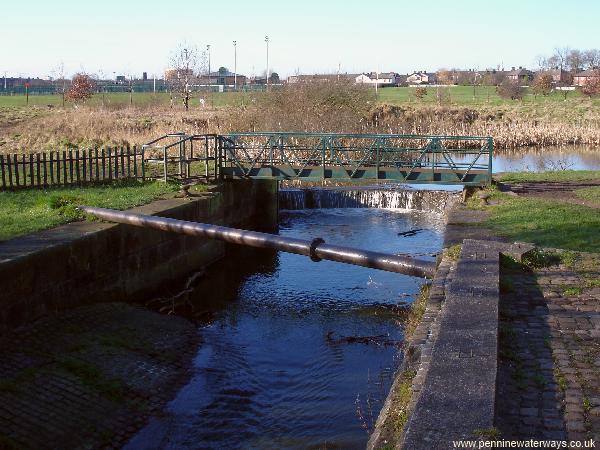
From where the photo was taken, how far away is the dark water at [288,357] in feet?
26.5

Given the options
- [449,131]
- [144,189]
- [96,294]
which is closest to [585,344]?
[96,294]

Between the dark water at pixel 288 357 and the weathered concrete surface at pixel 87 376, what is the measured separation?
0.33 m

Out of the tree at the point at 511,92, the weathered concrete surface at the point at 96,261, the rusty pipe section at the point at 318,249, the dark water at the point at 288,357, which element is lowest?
the dark water at the point at 288,357

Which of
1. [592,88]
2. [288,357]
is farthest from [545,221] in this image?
[592,88]

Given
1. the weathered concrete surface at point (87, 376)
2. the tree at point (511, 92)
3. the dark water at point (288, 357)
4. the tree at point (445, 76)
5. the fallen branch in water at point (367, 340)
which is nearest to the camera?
the weathered concrete surface at point (87, 376)

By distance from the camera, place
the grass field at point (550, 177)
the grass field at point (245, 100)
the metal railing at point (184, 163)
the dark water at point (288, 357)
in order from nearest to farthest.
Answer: the dark water at point (288, 357), the metal railing at point (184, 163), the grass field at point (550, 177), the grass field at point (245, 100)

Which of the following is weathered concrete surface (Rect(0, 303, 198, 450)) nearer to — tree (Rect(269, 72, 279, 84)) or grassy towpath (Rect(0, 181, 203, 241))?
grassy towpath (Rect(0, 181, 203, 241))

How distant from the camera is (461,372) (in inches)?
219

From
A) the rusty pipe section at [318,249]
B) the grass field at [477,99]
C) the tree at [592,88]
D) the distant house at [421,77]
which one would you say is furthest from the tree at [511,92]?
the distant house at [421,77]

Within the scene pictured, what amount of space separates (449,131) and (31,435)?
34222mm

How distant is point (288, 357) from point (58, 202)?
5857 mm

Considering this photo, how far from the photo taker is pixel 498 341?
6.56 metres

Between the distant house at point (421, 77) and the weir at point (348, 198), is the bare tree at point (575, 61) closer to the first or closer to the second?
the distant house at point (421, 77)

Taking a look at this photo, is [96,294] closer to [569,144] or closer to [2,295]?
[2,295]
